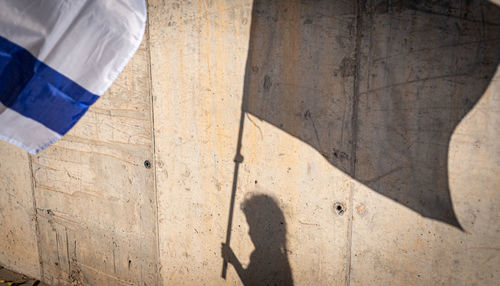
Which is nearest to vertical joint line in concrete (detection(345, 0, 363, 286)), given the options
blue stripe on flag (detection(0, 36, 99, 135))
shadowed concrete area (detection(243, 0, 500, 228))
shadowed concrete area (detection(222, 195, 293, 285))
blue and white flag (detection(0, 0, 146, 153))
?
shadowed concrete area (detection(243, 0, 500, 228))

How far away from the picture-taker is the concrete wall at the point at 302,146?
1993mm

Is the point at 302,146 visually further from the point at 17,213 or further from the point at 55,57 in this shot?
the point at 17,213

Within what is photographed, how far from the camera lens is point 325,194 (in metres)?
2.37

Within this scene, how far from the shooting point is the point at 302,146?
7.75 ft

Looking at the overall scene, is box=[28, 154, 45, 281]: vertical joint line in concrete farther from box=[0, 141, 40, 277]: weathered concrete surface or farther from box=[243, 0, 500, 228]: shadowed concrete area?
box=[243, 0, 500, 228]: shadowed concrete area

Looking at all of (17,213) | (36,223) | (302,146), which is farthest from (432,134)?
(17,213)

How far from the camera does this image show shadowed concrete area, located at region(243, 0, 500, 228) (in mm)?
1924

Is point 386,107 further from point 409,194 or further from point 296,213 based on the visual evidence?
point 296,213

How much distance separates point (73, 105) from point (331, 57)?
170 cm

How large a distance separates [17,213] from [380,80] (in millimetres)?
4502

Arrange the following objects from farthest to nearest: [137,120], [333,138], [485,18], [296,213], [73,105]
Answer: [137,120], [296,213], [333,138], [485,18], [73,105]

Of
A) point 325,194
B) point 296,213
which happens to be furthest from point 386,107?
point 296,213

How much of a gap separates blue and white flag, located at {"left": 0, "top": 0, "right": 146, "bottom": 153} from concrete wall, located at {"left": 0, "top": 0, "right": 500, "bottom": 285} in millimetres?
1083

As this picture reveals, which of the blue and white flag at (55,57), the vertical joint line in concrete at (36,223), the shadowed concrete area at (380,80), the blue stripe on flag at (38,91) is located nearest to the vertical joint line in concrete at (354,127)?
the shadowed concrete area at (380,80)
